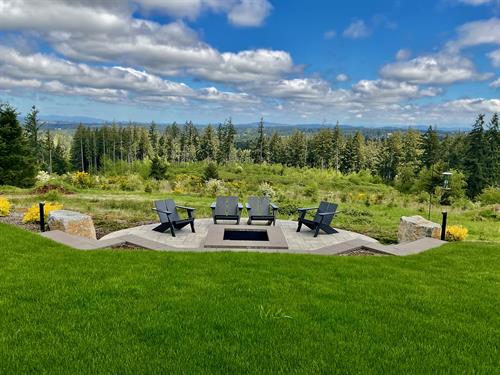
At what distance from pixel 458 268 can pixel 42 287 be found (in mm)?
5688

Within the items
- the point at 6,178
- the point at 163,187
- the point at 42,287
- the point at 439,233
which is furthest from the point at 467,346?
the point at 6,178

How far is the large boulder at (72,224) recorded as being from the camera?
7625 mm

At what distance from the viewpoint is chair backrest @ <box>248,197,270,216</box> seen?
9227mm

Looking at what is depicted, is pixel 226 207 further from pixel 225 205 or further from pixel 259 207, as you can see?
pixel 259 207

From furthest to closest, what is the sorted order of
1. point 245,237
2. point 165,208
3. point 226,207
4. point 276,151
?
1. point 276,151
2. point 226,207
3. point 245,237
4. point 165,208

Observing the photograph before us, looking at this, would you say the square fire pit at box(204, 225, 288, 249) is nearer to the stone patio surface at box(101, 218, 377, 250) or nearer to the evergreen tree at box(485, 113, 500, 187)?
the stone patio surface at box(101, 218, 377, 250)

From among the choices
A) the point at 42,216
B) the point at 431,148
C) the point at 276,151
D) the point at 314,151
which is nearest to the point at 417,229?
the point at 42,216

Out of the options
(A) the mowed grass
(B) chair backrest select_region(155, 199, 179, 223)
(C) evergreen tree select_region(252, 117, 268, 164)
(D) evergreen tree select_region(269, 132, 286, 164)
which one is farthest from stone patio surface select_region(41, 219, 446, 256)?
(D) evergreen tree select_region(269, 132, 286, 164)

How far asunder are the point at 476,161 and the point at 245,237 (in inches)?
1551

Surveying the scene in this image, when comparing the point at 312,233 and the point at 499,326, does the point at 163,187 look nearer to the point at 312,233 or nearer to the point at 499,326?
the point at 312,233

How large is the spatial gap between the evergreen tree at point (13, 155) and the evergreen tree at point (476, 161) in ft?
131

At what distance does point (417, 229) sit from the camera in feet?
26.9

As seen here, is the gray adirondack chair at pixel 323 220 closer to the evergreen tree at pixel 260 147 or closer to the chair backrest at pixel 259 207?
the chair backrest at pixel 259 207

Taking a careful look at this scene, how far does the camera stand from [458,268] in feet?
19.1
